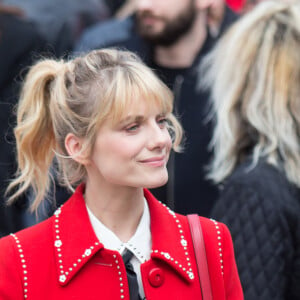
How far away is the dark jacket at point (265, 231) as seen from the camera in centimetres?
288

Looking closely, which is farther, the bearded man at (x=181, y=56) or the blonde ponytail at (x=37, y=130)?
the bearded man at (x=181, y=56)

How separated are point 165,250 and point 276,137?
3.02 feet

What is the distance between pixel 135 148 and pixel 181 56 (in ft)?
8.37

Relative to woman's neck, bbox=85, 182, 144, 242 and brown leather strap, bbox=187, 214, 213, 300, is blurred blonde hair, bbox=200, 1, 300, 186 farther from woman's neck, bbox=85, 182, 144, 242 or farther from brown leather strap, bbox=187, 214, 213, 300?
woman's neck, bbox=85, 182, 144, 242

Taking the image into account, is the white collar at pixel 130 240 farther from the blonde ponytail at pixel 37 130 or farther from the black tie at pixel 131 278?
the blonde ponytail at pixel 37 130

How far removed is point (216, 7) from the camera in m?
5.20

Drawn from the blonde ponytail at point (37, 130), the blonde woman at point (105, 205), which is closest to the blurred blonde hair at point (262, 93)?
the blonde woman at point (105, 205)


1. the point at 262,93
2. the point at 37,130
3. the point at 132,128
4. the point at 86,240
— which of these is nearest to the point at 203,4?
the point at 262,93

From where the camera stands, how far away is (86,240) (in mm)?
2414

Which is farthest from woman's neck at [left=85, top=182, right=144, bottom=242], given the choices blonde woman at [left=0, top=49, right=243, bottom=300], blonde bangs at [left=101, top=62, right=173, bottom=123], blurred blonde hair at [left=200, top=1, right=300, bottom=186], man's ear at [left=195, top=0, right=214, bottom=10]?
man's ear at [left=195, top=0, right=214, bottom=10]

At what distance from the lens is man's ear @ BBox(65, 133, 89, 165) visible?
8.09 feet

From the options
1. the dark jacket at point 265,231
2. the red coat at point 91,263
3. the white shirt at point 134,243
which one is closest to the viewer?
the red coat at point 91,263

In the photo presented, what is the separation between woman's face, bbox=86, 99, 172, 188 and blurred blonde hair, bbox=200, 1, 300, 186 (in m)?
0.83

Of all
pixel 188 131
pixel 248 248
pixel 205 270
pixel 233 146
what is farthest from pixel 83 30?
pixel 205 270
